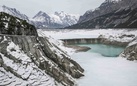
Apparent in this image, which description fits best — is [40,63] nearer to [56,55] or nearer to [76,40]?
[56,55]

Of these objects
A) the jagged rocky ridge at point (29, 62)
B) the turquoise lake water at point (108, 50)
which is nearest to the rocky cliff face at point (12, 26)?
the jagged rocky ridge at point (29, 62)

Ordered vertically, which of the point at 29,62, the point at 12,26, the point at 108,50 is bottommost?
the point at 108,50

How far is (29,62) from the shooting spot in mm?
20297

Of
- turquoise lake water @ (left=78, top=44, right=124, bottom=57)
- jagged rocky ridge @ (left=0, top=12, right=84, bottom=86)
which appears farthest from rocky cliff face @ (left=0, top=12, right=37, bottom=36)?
turquoise lake water @ (left=78, top=44, right=124, bottom=57)

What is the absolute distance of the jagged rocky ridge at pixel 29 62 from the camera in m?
18.2

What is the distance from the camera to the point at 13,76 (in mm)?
17875

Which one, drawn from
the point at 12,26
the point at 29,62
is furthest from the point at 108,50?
the point at 29,62

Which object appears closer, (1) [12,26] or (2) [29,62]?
(2) [29,62]

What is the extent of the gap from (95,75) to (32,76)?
1051 centimetres

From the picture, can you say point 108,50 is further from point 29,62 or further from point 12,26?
point 29,62

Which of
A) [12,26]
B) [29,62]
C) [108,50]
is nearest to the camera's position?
[29,62]

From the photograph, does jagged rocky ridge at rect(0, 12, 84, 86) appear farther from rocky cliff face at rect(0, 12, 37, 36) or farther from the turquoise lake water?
the turquoise lake water

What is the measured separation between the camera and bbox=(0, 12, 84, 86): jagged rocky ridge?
59.8 feet

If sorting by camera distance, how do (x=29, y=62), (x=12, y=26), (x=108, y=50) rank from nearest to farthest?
(x=29, y=62), (x=12, y=26), (x=108, y=50)
